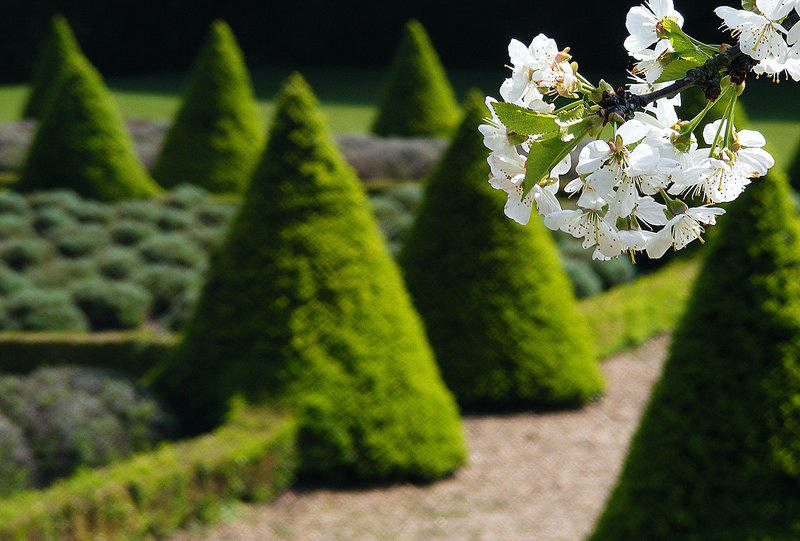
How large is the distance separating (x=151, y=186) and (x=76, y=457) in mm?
6287

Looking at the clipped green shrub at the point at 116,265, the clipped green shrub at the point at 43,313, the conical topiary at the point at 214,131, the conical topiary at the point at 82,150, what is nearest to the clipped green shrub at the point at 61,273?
the clipped green shrub at the point at 116,265

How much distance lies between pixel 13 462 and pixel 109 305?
2968 mm

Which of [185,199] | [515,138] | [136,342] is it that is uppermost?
[515,138]

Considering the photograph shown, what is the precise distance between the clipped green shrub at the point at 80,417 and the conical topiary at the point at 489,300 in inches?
73.2

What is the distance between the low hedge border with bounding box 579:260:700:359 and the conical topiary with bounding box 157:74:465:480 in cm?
216

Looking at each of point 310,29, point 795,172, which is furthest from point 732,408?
point 310,29

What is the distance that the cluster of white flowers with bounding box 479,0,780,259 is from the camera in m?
1.09

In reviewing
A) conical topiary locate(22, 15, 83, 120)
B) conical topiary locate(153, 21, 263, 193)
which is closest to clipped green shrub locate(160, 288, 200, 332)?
conical topiary locate(153, 21, 263, 193)

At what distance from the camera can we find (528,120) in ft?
3.49

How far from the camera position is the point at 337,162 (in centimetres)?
527

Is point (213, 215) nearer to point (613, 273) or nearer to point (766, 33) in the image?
point (613, 273)

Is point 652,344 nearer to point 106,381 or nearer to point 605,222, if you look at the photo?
point 106,381

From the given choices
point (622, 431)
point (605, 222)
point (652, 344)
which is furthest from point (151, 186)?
point (605, 222)

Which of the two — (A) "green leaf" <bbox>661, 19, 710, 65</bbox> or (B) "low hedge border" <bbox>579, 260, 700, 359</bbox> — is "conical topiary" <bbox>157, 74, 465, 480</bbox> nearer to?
(B) "low hedge border" <bbox>579, 260, 700, 359</bbox>
